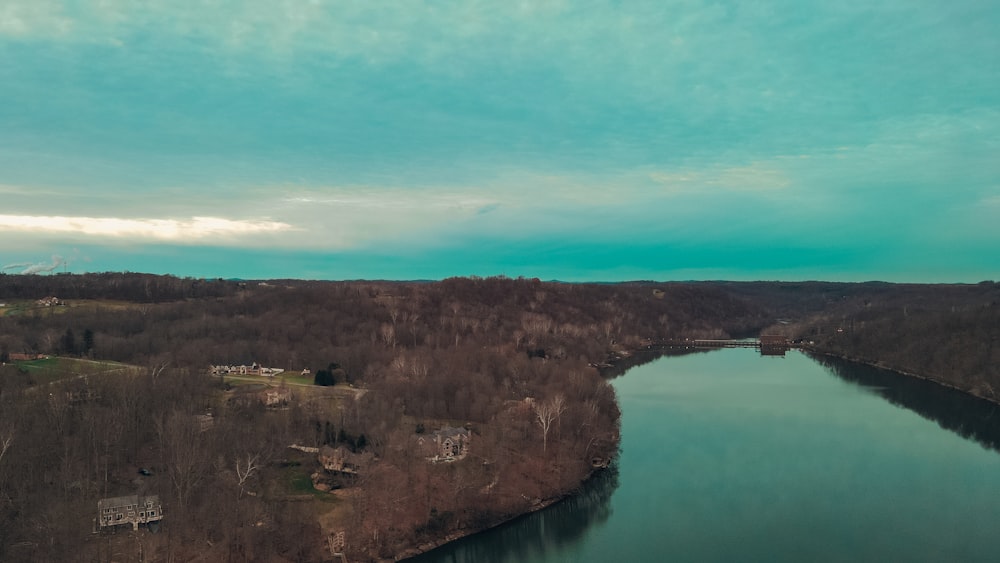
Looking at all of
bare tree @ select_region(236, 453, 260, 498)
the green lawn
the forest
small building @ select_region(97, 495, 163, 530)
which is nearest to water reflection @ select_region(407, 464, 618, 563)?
the forest

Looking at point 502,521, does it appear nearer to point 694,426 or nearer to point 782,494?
point 782,494

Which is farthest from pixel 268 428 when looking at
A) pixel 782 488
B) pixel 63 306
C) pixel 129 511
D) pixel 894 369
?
pixel 894 369

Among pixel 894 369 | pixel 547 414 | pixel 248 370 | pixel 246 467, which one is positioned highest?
pixel 894 369

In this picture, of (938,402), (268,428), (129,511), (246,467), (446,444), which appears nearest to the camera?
(129,511)

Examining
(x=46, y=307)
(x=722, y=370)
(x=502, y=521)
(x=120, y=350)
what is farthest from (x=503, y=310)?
(x=502, y=521)

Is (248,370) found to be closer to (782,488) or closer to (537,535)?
(537,535)

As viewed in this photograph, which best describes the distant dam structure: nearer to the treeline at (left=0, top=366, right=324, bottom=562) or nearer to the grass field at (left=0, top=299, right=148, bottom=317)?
the grass field at (left=0, top=299, right=148, bottom=317)

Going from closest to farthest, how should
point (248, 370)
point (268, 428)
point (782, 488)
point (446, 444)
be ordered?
point (446, 444)
point (268, 428)
point (782, 488)
point (248, 370)
